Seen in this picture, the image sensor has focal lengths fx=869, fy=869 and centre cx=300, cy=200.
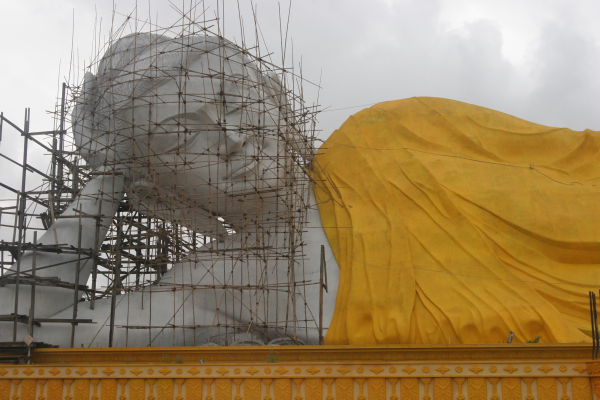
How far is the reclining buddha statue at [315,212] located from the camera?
8.76m

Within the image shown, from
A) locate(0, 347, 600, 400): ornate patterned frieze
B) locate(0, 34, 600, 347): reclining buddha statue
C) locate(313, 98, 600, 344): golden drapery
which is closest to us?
locate(0, 347, 600, 400): ornate patterned frieze

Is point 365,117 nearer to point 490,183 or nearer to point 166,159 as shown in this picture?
point 490,183

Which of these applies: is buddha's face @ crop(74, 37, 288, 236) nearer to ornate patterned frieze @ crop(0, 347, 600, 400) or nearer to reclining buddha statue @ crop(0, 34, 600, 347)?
reclining buddha statue @ crop(0, 34, 600, 347)

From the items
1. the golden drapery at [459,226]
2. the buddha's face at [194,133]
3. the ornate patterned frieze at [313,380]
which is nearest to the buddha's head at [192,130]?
the buddha's face at [194,133]

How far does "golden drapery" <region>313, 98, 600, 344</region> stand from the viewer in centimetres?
856

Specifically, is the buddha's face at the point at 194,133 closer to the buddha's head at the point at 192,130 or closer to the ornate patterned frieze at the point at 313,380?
the buddha's head at the point at 192,130

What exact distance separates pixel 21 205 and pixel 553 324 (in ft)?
19.3

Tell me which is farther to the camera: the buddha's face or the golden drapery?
the buddha's face

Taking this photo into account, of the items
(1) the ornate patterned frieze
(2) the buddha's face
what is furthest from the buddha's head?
(1) the ornate patterned frieze

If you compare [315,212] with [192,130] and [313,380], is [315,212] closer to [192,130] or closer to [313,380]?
[192,130]

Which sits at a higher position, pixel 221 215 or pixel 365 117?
pixel 365 117

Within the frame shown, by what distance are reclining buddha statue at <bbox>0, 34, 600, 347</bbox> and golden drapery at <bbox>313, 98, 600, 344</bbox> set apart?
16mm

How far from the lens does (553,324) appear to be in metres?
8.38

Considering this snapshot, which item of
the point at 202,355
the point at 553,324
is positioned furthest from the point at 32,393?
the point at 553,324
